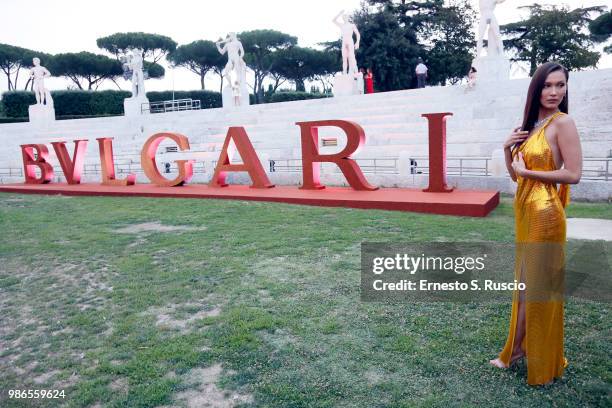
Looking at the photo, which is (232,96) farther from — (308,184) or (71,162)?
(308,184)

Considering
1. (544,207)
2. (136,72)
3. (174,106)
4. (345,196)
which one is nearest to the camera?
(544,207)

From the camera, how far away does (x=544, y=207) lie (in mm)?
3041

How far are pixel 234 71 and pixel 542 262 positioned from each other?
2200 centimetres

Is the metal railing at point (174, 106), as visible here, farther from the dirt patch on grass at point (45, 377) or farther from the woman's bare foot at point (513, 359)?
the woman's bare foot at point (513, 359)

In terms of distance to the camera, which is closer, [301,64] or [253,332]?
[253,332]

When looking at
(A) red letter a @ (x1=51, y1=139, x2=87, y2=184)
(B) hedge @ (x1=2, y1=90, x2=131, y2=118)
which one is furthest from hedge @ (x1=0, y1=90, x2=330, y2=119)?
(A) red letter a @ (x1=51, y1=139, x2=87, y2=184)

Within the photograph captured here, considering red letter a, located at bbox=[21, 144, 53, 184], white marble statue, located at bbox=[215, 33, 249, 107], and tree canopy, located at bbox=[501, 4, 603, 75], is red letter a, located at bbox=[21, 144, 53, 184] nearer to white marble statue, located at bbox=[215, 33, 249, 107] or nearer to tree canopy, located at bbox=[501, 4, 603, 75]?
white marble statue, located at bbox=[215, 33, 249, 107]

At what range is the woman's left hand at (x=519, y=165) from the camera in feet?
10.1

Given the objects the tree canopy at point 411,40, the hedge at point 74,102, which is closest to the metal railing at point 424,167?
the hedge at point 74,102

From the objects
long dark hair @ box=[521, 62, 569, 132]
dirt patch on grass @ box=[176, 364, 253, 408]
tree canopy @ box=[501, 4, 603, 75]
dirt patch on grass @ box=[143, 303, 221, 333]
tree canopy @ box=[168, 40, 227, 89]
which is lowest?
dirt patch on grass @ box=[176, 364, 253, 408]

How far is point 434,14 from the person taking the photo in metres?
36.9

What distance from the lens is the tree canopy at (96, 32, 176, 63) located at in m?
48.6

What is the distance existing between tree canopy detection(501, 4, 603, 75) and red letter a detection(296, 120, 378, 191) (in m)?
26.4

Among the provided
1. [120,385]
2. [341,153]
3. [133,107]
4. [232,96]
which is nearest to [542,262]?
[120,385]
